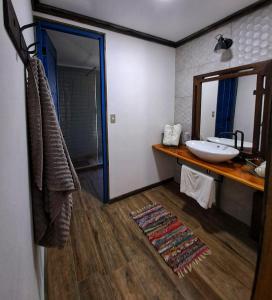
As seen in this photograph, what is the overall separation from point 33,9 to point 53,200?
1856 mm

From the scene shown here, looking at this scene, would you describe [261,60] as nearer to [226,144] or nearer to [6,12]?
[226,144]

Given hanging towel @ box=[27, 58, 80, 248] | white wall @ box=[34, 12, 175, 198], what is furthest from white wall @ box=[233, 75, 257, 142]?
hanging towel @ box=[27, 58, 80, 248]

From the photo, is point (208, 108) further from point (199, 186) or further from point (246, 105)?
point (199, 186)

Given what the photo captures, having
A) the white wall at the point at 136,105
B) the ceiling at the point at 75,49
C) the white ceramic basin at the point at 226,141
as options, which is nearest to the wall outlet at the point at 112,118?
the white wall at the point at 136,105

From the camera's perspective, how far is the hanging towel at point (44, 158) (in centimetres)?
77

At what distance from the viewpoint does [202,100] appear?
7.53ft

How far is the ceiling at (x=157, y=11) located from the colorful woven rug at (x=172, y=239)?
7.43 ft

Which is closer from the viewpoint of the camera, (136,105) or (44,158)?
(44,158)

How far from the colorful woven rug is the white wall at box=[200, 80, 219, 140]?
1201 millimetres

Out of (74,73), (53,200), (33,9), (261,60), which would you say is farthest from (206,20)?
(74,73)

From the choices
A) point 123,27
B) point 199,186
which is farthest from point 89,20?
point 199,186

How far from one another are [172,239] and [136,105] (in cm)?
169

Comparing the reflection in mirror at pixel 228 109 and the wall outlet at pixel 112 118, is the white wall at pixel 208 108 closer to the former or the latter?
the reflection in mirror at pixel 228 109

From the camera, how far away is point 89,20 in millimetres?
1833
